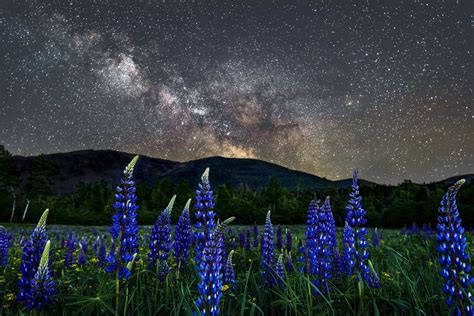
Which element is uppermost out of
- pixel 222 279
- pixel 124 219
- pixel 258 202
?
pixel 258 202

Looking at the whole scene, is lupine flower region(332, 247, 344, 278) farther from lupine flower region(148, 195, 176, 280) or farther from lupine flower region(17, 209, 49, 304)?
lupine flower region(17, 209, 49, 304)

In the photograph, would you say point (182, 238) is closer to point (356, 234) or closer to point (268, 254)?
point (268, 254)

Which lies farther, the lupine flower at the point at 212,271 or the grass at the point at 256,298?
the grass at the point at 256,298

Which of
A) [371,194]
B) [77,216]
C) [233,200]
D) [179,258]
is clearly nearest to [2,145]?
[77,216]

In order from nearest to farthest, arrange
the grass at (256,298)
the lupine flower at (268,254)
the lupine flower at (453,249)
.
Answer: the lupine flower at (453,249), the grass at (256,298), the lupine flower at (268,254)

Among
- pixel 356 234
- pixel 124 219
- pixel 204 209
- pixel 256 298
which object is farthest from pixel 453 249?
pixel 124 219

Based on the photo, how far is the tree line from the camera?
27.5m

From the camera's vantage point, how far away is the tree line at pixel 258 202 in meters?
27.5

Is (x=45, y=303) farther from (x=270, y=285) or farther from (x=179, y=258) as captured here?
(x=270, y=285)

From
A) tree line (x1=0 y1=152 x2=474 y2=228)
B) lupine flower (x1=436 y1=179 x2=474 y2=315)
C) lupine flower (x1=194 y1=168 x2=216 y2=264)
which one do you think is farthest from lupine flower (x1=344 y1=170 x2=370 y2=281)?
tree line (x1=0 y1=152 x2=474 y2=228)

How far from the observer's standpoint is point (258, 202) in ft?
156

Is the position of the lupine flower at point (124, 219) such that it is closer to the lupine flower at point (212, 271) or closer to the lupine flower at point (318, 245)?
the lupine flower at point (212, 271)

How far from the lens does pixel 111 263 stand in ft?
12.1

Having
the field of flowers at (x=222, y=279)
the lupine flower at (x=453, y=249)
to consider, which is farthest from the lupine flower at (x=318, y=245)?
the lupine flower at (x=453, y=249)
